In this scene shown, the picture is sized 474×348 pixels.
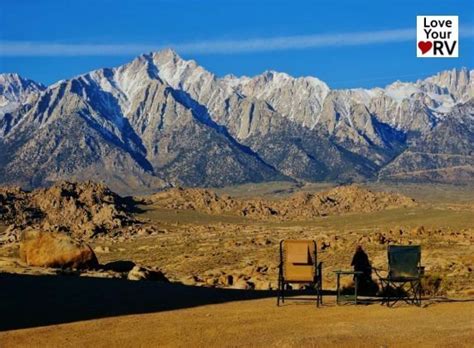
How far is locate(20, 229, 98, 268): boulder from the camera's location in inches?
1240

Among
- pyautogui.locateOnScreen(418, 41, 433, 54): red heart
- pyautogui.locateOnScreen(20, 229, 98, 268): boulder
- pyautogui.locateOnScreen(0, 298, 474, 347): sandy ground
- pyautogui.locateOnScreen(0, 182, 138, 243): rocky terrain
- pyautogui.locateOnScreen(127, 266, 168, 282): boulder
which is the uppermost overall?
pyautogui.locateOnScreen(418, 41, 433, 54): red heart

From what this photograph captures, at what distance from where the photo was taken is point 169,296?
2220 centimetres

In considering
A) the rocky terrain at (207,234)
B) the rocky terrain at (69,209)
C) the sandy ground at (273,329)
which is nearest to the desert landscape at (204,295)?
the sandy ground at (273,329)

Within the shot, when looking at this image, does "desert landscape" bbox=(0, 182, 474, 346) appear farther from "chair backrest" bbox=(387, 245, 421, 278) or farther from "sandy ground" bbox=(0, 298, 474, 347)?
"chair backrest" bbox=(387, 245, 421, 278)

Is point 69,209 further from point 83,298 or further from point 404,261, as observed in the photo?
point 404,261

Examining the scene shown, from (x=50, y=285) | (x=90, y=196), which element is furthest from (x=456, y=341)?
(x=90, y=196)

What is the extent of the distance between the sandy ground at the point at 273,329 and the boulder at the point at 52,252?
43.7ft

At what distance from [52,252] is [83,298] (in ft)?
35.4

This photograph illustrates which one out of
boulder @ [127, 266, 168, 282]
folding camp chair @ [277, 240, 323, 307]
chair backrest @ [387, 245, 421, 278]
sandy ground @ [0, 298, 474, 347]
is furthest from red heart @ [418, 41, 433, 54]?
Answer: sandy ground @ [0, 298, 474, 347]

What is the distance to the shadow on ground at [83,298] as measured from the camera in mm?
18656

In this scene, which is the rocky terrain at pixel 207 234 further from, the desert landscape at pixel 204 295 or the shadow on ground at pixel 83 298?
the shadow on ground at pixel 83 298

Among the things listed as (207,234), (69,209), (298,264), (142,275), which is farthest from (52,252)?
(69,209)

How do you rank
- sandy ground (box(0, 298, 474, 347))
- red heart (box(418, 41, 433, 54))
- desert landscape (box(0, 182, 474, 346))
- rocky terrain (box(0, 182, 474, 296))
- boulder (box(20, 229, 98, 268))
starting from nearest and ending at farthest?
sandy ground (box(0, 298, 474, 347)), desert landscape (box(0, 182, 474, 346)), boulder (box(20, 229, 98, 268)), rocky terrain (box(0, 182, 474, 296)), red heart (box(418, 41, 433, 54))

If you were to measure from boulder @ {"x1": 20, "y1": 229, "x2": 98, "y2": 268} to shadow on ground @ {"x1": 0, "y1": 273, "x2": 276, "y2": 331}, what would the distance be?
530 centimetres
